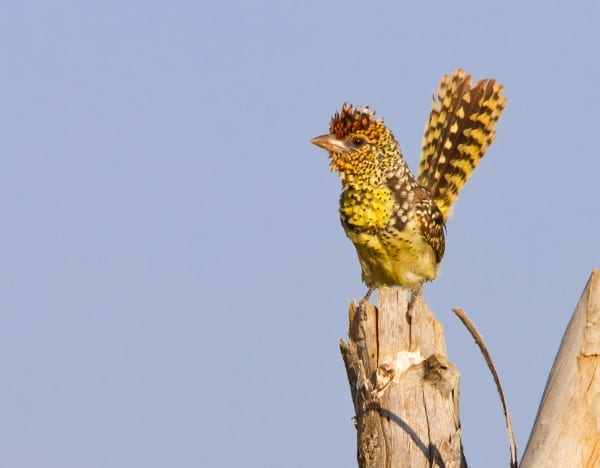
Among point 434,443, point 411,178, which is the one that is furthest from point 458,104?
point 434,443

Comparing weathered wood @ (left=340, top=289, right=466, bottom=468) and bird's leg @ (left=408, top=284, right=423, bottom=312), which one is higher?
bird's leg @ (left=408, top=284, right=423, bottom=312)

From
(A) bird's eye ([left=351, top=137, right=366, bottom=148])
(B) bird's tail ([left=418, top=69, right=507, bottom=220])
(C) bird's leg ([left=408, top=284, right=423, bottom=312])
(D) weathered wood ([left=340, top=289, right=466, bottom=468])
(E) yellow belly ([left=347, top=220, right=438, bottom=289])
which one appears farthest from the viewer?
(B) bird's tail ([left=418, top=69, right=507, bottom=220])

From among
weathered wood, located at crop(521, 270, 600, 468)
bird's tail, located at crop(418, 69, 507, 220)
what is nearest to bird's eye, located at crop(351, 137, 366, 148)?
bird's tail, located at crop(418, 69, 507, 220)

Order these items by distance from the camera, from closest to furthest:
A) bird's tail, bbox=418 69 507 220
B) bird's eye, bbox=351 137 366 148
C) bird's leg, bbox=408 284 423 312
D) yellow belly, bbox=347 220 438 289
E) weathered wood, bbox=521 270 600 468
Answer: weathered wood, bbox=521 270 600 468
bird's leg, bbox=408 284 423 312
yellow belly, bbox=347 220 438 289
bird's eye, bbox=351 137 366 148
bird's tail, bbox=418 69 507 220

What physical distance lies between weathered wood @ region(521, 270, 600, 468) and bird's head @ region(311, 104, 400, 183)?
348 centimetres

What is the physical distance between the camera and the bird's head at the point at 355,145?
7352mm

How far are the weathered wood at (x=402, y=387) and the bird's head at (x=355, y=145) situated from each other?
234 cm

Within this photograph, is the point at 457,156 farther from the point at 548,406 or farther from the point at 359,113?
the point at 548,406

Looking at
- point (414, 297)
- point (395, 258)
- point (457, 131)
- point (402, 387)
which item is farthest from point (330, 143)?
point (402, 387)

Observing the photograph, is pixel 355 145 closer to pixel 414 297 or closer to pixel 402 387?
pixel 414 297

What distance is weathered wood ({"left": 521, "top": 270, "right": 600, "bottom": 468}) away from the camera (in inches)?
156

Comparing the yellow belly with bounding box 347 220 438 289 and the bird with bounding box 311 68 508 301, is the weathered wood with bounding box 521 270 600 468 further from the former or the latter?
the yellow belly with bounding box 347 220 438 289

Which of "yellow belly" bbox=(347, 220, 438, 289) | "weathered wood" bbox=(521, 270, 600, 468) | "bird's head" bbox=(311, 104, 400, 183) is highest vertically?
"bird's head" bbox=(311, 104, 400, 183)

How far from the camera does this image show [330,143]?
7.33 metres
